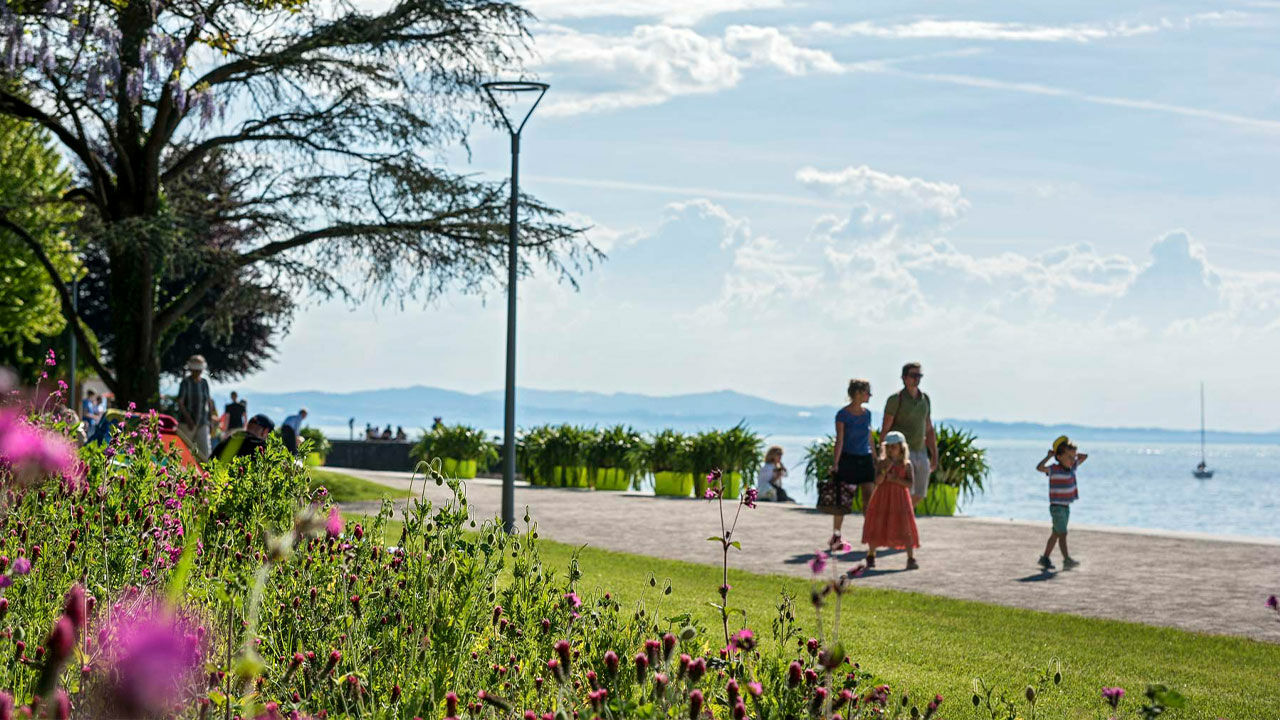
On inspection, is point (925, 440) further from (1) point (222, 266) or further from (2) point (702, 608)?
(1) point (222, 266)

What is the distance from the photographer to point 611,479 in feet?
91.2

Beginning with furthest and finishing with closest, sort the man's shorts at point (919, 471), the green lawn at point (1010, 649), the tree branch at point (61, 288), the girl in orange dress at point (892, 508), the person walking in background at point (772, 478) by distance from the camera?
1. the person walking in background at point (772, 478)
2. the tree branch at point (61, 288)
3. the man's shorts at point (919, 471)
4. the girl in orange dress at point (892, 508)
5. the green lawn at point (1010, 649)

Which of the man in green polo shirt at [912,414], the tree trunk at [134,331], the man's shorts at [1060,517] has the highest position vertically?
the tree trunk at [134,331]

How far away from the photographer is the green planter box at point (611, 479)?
90.6 ft

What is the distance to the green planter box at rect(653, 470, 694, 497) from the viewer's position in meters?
25.7

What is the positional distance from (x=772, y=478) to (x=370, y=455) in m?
22.8

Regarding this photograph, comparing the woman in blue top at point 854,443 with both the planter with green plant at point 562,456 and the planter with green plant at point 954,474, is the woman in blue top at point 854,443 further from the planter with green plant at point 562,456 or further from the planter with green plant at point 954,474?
the planter with green plant at point 562,456

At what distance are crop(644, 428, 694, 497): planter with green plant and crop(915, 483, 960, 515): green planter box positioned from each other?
587 centimetres

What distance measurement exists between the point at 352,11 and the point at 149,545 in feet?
56.0

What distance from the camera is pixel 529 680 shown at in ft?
14.6

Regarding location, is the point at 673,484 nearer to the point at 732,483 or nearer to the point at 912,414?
the point at 732,483

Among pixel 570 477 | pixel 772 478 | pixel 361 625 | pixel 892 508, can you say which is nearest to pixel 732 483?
pixel 772 478

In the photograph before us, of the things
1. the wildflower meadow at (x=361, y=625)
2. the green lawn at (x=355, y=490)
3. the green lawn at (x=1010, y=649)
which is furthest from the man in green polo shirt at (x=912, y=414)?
the green lawn at (x=355, y=490)

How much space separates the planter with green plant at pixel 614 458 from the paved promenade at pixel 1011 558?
264 inches
